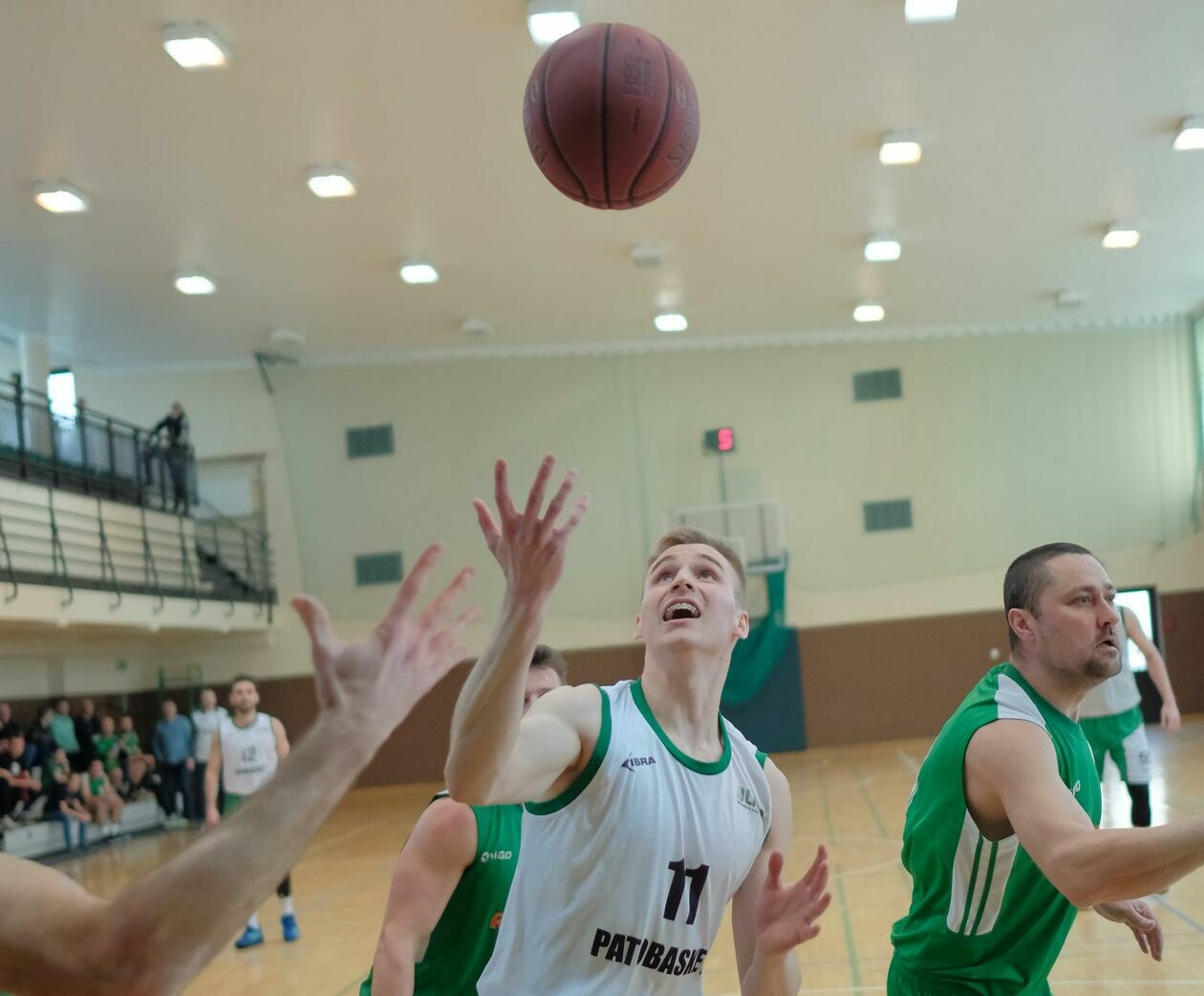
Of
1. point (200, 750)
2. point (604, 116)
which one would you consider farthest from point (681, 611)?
point (200, 750)

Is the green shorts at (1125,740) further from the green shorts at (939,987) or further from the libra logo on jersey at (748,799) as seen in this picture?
the libra logo on jersey at (748,799)

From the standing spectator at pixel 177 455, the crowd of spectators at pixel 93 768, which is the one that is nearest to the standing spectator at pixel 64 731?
the crowd of spectators at pixel 93 768

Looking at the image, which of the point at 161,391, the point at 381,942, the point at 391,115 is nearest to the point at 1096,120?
the point at 391,115

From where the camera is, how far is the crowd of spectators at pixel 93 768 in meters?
14.1

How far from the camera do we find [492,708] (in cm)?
227

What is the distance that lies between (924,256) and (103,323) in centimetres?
1077

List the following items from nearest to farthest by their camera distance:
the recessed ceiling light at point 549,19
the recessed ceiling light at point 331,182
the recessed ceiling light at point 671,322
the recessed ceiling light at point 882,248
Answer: the recessed ceiling light at point 549,19, the recessed ceiling light at point 331,182, the recessed ceiling light at point 882,248, the recessed ceiling light at point 671,322

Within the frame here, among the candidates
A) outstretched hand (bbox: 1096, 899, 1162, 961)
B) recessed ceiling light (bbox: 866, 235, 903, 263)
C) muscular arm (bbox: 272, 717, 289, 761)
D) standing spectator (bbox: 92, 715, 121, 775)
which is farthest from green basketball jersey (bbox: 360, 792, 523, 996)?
standing spectator (bbox: 92, 715, 121, 775)

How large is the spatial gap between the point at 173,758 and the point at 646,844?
1608cm

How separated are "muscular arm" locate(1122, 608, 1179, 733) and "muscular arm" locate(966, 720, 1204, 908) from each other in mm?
5377

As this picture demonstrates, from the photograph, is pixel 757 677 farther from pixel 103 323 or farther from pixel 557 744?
pixel 557 744

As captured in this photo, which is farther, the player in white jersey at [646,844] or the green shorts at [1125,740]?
the green shorts at [1125,740]

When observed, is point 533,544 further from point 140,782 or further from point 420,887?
point 140,782

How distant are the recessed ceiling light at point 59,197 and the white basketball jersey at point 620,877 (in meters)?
11.0
